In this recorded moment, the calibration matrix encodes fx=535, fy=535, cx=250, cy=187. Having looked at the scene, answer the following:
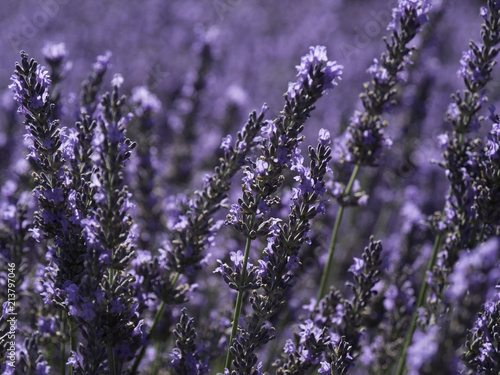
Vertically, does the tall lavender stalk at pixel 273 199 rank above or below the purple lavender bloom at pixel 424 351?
above

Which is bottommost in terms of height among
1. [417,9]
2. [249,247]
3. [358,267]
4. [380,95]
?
[249,247]

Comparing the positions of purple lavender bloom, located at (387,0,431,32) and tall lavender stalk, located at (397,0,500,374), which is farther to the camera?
purple lavender bloom, located at (387,0,431,32)

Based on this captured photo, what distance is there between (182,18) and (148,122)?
6.57m

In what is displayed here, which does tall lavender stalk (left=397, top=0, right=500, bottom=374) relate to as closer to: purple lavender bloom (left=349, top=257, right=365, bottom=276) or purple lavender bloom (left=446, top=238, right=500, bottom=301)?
purple lavender bloom (left=349, top=257, right=365, bottom=276)

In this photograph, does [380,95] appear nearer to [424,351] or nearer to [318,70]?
[318,70]

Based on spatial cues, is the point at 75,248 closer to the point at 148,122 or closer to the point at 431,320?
the point at 431,320

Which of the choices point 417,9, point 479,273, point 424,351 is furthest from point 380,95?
point 424,351

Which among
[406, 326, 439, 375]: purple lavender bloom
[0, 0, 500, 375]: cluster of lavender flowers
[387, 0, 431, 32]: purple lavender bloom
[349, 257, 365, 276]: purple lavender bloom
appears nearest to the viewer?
[406, 326, 439, 375]: purple lavender bloom

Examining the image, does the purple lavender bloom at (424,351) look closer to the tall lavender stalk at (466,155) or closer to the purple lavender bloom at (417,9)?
the tall lavender stalk at (466,155)

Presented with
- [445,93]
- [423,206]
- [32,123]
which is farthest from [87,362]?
[445,93]

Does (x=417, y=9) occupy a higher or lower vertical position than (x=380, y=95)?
higher

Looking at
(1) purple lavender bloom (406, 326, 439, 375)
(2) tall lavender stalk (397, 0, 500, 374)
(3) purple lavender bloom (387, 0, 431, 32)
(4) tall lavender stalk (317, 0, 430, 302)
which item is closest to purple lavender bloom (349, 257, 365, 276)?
(4) tall lavender stalk (317, 0, 430, 302)

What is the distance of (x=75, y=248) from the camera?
2.33m

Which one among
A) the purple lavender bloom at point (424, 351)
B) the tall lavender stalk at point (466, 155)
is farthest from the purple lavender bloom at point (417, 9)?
the purple lavender bloom at point (424, 351)
